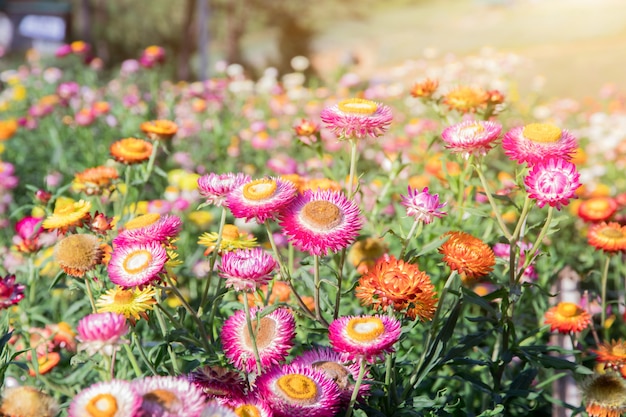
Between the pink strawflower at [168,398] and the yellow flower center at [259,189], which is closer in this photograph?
the pink strawflower at [168,398]

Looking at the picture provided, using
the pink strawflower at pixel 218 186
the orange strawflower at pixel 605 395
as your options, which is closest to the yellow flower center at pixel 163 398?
the pink strawflower at pixel 218 186

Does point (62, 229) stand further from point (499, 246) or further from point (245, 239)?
point (499, 246)

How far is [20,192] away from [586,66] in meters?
7.15

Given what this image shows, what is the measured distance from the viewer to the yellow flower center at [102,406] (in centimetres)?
70

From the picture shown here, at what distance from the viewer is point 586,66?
8.30 metres

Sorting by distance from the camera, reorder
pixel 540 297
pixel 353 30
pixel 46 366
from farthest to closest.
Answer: pixel 353 30 → pixel 540 297 → pixel 46 366

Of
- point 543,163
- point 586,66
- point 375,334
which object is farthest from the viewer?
point 586,66

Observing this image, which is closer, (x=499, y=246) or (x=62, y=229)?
(x=62, y=229)

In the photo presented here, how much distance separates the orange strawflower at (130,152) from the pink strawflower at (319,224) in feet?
2.45

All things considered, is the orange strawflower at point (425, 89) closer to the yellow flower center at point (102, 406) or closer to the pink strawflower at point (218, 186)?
the pink strawflower at point (218, 186)

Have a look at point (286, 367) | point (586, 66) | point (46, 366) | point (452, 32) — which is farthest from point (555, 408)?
point (452, 32)

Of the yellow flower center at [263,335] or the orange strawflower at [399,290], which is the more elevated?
the orange strawflower at [399,290]

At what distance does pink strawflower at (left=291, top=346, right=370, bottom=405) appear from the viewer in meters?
1.07

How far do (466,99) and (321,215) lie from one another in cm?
83
